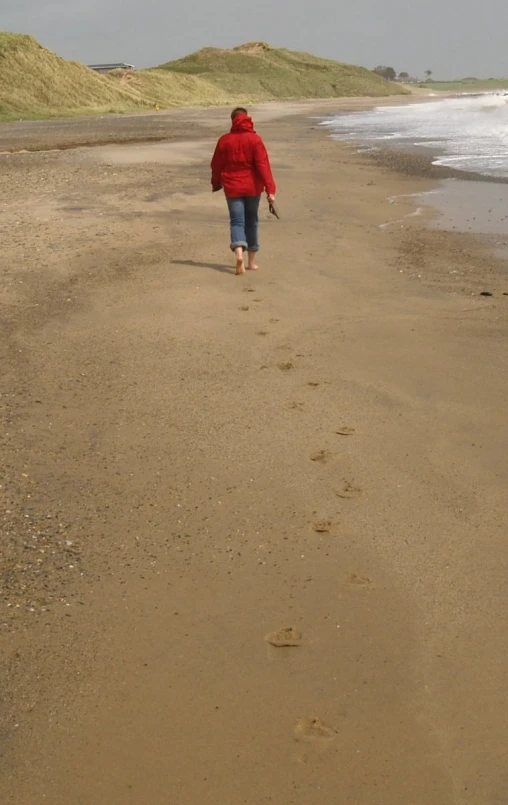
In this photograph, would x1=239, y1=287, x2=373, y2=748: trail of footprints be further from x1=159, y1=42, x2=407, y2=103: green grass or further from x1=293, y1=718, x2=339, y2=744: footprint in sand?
x1=159, y1=42, x2=407, y2=103: green grass

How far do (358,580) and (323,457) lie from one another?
122 centimetres

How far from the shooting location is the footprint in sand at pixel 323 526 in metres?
4.20

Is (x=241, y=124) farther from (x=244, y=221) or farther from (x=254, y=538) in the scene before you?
(x=254, y=538)

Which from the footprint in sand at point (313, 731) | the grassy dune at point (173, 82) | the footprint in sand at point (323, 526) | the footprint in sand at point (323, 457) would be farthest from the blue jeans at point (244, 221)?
the grassy dune at point (173, 82)

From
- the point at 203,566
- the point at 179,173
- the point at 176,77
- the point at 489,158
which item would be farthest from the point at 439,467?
the point at 176,77

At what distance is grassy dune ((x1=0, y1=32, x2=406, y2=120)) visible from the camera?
5178 cm

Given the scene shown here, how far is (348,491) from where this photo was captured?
4578 mm

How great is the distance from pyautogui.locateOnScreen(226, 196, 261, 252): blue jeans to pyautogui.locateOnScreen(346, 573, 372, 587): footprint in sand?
571cm

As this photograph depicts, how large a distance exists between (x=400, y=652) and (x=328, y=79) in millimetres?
115703

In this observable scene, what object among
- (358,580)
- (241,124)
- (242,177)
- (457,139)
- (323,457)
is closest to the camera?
(358,580)

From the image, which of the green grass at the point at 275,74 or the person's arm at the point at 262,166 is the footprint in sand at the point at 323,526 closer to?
the person's arm at the point at 262,166

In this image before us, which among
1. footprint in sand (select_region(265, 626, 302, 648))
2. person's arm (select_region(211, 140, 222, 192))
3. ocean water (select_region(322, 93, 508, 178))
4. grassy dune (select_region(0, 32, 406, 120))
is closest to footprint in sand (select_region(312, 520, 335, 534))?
footprint in sand (select_region(265, 626, 302, 648))

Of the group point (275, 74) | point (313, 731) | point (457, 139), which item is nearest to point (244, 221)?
point (313, 731)

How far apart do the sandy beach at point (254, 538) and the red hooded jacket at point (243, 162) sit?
0.97m
